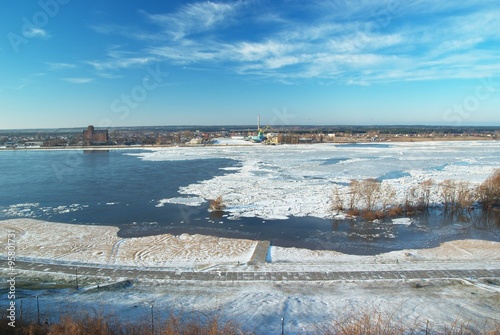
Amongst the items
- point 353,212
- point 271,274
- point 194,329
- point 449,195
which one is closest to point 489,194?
point 449,195

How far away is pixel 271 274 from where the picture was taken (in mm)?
7246

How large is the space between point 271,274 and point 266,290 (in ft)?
2.50

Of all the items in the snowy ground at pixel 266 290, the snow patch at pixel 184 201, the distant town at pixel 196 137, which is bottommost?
the snowy ground at pixel 266 290

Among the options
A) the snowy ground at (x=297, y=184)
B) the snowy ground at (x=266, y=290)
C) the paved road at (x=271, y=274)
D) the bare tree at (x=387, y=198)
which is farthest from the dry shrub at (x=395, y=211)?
the paved road at (x=271, y=274)

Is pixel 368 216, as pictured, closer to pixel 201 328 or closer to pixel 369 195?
pixel 369 195

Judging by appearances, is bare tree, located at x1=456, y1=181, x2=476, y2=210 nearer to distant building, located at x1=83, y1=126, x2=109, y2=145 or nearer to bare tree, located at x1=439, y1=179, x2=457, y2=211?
bare tree, located at x1=439, y1=179, x2=457, y2=211

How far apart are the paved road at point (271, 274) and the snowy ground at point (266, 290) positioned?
20cm

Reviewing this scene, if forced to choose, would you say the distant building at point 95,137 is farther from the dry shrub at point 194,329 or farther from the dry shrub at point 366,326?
the dry shrub at point 366,326

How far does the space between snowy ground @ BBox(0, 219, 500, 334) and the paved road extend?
0.67ft

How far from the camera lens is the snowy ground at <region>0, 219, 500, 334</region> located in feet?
18.3

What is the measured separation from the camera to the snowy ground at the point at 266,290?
5.57 metres

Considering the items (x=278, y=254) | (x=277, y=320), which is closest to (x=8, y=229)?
(x=278, y=254)

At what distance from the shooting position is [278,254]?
8586 millimetres

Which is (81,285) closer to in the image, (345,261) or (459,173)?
(345,261)
